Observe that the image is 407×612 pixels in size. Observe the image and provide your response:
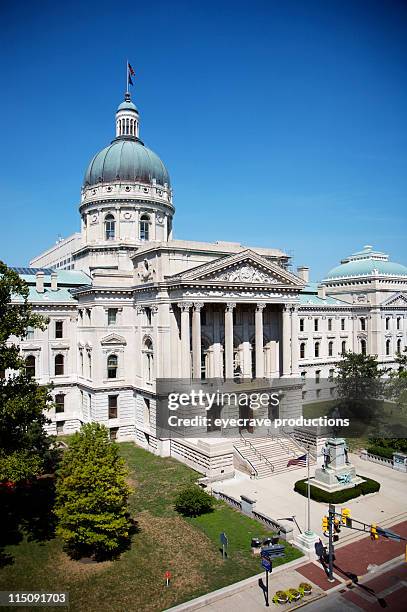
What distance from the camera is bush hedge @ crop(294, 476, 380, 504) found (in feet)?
109

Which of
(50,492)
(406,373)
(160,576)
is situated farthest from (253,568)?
(406,373)

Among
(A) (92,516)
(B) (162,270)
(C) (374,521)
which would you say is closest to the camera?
(A) (92,516)

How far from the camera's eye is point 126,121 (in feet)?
206

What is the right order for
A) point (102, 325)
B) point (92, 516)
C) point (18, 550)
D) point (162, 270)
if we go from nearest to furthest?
point (92, 516), point (18, 550), point (162, 270), point (102, 325)

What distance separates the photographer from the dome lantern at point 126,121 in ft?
205

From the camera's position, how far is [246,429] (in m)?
47.5

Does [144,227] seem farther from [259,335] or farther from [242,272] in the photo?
[259,335]

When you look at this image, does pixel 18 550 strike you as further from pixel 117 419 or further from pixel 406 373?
pixel 406 373

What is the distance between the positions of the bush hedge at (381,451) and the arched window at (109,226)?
120ft

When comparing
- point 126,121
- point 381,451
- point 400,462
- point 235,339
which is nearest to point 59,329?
point 235,339

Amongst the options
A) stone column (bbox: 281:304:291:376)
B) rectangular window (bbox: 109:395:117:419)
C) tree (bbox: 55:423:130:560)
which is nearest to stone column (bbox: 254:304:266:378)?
stone column (bbox: 281:304:291:376)

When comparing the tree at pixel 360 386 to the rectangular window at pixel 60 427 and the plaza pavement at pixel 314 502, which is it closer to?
the plaza pavement at pixel 314 502

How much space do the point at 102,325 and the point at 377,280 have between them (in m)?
45.8

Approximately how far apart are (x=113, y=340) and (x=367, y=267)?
46522 mm
